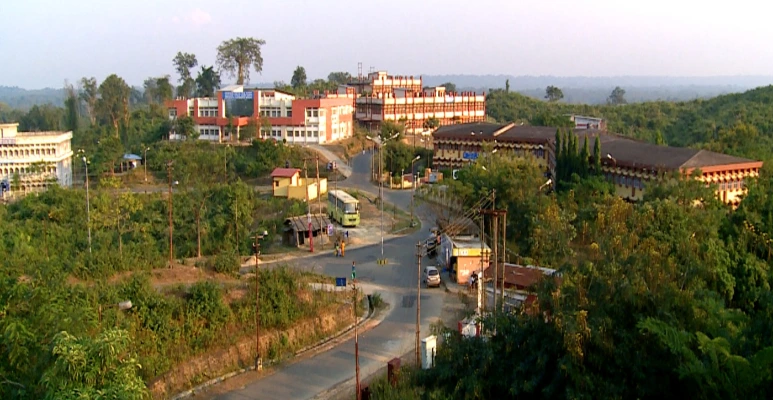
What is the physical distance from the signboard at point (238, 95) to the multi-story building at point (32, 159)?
30.2 feet

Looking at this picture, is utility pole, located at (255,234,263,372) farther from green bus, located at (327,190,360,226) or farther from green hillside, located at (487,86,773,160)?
green hillside, located at (487,86,773,160)

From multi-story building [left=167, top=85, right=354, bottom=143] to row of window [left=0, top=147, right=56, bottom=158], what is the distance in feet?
23.5

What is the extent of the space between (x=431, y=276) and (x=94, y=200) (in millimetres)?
12045

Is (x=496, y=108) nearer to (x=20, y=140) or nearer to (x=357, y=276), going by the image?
(x=20, y=140)

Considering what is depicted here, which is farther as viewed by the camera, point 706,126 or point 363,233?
point 706,126

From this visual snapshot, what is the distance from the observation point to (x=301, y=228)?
75.6 feet

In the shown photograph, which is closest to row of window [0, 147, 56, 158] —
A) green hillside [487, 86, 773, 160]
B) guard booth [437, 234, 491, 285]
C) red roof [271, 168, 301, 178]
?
red roof [271, 168, 301, 178]

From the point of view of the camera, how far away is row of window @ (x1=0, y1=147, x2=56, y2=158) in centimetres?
3544

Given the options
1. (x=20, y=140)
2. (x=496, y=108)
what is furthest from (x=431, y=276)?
(x=496, y=108)

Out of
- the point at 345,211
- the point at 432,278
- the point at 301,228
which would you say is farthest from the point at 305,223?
the point at 432,278

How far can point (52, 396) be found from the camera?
303 inches

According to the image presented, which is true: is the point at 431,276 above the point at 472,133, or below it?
below

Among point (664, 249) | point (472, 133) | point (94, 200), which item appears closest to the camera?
point (664, 249)

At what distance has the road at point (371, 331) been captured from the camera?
12898 millimetres
